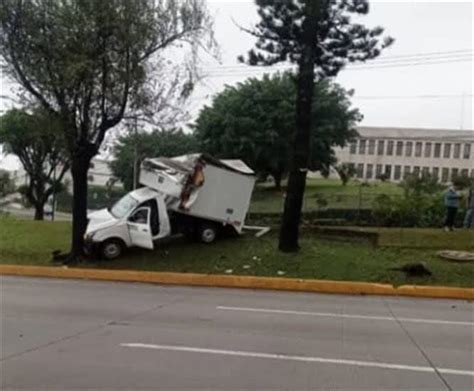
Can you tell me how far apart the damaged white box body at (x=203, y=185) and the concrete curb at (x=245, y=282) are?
3363mm

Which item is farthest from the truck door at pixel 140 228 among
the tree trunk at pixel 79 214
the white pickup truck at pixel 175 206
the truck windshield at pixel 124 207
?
the tree trunk at pixel 79 214

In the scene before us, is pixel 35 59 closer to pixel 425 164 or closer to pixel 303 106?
pixel 303 106

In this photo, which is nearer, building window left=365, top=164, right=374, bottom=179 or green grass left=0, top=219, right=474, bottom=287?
green grass left=0, top=219, right=474, bottom=287

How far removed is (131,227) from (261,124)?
23557 millimetres

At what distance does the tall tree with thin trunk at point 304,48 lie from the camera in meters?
17.6

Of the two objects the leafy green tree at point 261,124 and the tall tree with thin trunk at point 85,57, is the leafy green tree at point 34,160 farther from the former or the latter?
the tall tree with thin trunk at point 85,57

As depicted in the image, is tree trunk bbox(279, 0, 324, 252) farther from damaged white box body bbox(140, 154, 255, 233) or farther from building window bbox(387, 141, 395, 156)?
building window bbox(387, 141, 395, 156)

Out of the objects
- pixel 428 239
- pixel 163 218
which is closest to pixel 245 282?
pixel 163 218

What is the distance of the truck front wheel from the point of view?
1797 cm

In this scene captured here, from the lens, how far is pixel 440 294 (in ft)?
45.1

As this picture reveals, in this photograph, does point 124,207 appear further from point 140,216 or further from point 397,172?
point 397,172

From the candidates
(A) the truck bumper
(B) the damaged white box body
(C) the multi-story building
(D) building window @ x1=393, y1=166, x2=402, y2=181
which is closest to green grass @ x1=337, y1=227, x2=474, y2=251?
(B) the damaged white box body

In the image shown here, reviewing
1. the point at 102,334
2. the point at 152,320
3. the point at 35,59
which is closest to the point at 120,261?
the point at 35,59

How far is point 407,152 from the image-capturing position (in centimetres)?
10231
